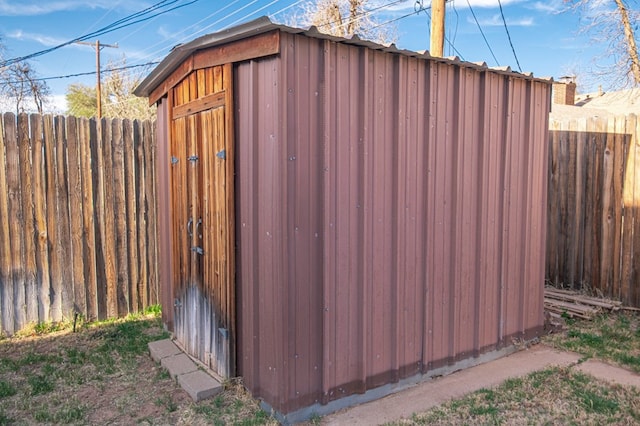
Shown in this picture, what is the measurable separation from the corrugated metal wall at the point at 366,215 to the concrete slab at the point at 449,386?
0.14 meters

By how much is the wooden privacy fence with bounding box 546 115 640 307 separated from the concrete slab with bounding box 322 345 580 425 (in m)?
1.86

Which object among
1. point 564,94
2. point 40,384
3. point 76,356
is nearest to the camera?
point 40,384

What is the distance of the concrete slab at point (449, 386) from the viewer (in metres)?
3.27

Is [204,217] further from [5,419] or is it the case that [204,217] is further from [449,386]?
[449,386]

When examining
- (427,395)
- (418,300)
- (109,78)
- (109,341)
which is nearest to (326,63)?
(418,300)

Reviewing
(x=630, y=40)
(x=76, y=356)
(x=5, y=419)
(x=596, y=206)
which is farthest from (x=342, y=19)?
(x=5, y=419)

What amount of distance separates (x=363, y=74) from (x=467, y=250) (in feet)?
5.72

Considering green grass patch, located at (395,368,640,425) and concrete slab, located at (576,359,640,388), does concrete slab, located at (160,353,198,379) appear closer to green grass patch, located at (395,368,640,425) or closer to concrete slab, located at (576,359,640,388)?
green grass patch, located at (395,368,640,425)

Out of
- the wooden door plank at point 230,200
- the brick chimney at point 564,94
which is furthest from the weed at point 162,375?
the brick chimney at point 564,94

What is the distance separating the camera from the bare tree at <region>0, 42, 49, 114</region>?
19.4 metres

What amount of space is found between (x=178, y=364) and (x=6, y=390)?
4.09ft

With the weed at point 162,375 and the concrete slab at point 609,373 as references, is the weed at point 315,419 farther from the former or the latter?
the concrete slab at point 609,373

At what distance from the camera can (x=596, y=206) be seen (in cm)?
589

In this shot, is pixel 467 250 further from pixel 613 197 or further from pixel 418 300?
pixel 613 197
